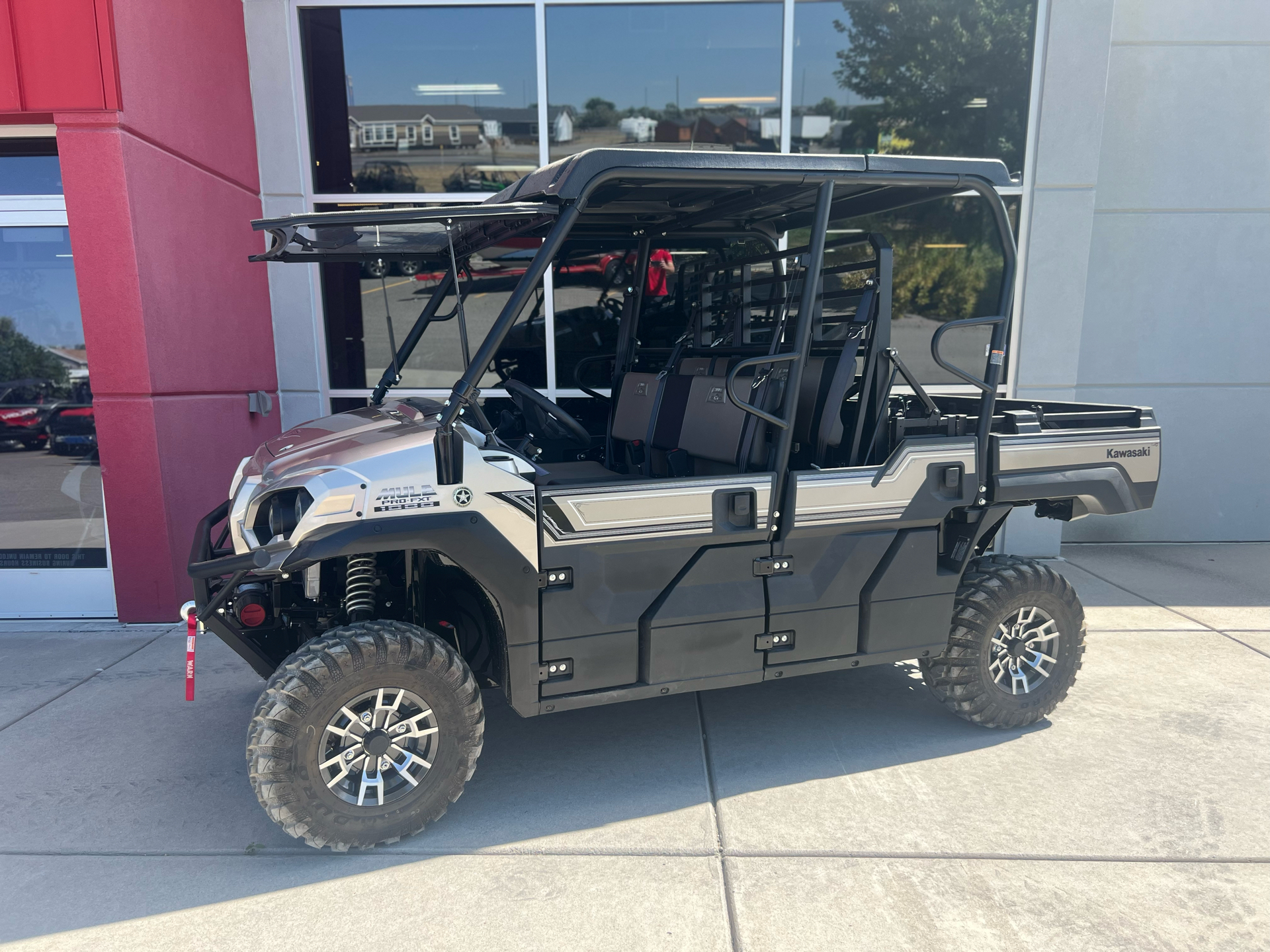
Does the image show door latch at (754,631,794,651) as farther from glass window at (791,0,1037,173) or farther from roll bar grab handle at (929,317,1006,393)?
glass window at (791,0,1037,173)

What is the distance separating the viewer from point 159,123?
16.1 ft

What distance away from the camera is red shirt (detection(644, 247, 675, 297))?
471cm

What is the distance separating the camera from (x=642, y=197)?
3674 mm

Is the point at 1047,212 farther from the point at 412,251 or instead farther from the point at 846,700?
the point at 412,251

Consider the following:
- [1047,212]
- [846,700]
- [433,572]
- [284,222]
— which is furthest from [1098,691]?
[284,222]

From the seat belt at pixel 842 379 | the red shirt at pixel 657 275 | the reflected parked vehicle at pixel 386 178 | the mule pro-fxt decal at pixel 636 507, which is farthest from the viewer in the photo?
the reflected parked vehicle at pixel 386 178

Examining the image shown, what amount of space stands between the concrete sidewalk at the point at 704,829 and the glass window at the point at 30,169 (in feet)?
9.61

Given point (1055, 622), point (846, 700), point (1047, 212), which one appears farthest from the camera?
point (1047, 212)

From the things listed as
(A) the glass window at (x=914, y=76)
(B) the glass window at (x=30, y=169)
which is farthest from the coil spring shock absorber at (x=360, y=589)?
(A) the glass window at (x=914, y=76)

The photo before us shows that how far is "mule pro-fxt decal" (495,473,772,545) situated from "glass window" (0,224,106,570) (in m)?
3.89

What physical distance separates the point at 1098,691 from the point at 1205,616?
172cm

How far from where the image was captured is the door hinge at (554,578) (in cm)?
295

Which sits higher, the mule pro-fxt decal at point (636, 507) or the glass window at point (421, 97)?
the glass window at point (421, 97)

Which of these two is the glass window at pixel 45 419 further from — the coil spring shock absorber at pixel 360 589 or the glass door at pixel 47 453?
the coil spring shock absorber at pixel 360 589
